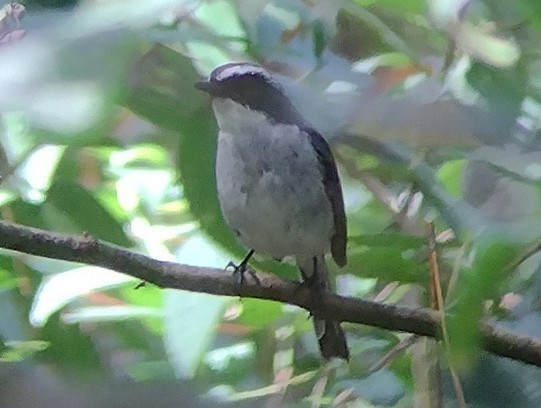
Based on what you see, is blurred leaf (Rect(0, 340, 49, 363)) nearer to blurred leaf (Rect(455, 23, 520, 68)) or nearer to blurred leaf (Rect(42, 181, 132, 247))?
blurred leaf (Rect(42, 181, 132, 247))

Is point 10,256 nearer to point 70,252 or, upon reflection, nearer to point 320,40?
point 70,252

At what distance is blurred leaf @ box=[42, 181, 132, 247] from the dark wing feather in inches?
9.5

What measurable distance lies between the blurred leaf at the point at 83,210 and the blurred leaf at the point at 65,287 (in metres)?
0.04

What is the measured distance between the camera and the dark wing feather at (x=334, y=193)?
84 cm

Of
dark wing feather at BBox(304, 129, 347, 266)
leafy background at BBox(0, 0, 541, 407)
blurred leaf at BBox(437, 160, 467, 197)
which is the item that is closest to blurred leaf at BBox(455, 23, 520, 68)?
leafy background at BBox(0, 0, 541, 407)

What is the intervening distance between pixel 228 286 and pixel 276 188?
0.87ft

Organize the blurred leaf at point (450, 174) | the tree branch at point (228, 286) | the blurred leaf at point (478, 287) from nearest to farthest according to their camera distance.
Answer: the blurred leaf at point (478, 287), the tree branch at point (228, 286), the blurred leaf at point (450, 174)

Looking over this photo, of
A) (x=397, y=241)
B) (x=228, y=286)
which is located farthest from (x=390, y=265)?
(x=228, y=286)

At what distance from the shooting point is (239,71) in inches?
30.2

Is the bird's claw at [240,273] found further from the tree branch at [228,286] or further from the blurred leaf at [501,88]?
the blurred leaf at [501,88]

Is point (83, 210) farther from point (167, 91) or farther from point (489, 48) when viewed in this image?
point (489, 48)

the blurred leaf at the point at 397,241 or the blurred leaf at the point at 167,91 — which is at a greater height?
the blurred leaf at the point at 167,91

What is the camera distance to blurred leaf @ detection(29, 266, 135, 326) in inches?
27.8

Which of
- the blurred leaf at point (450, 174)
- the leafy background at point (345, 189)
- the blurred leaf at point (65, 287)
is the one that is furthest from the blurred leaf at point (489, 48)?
the blurred leaf at point (65, 287)
